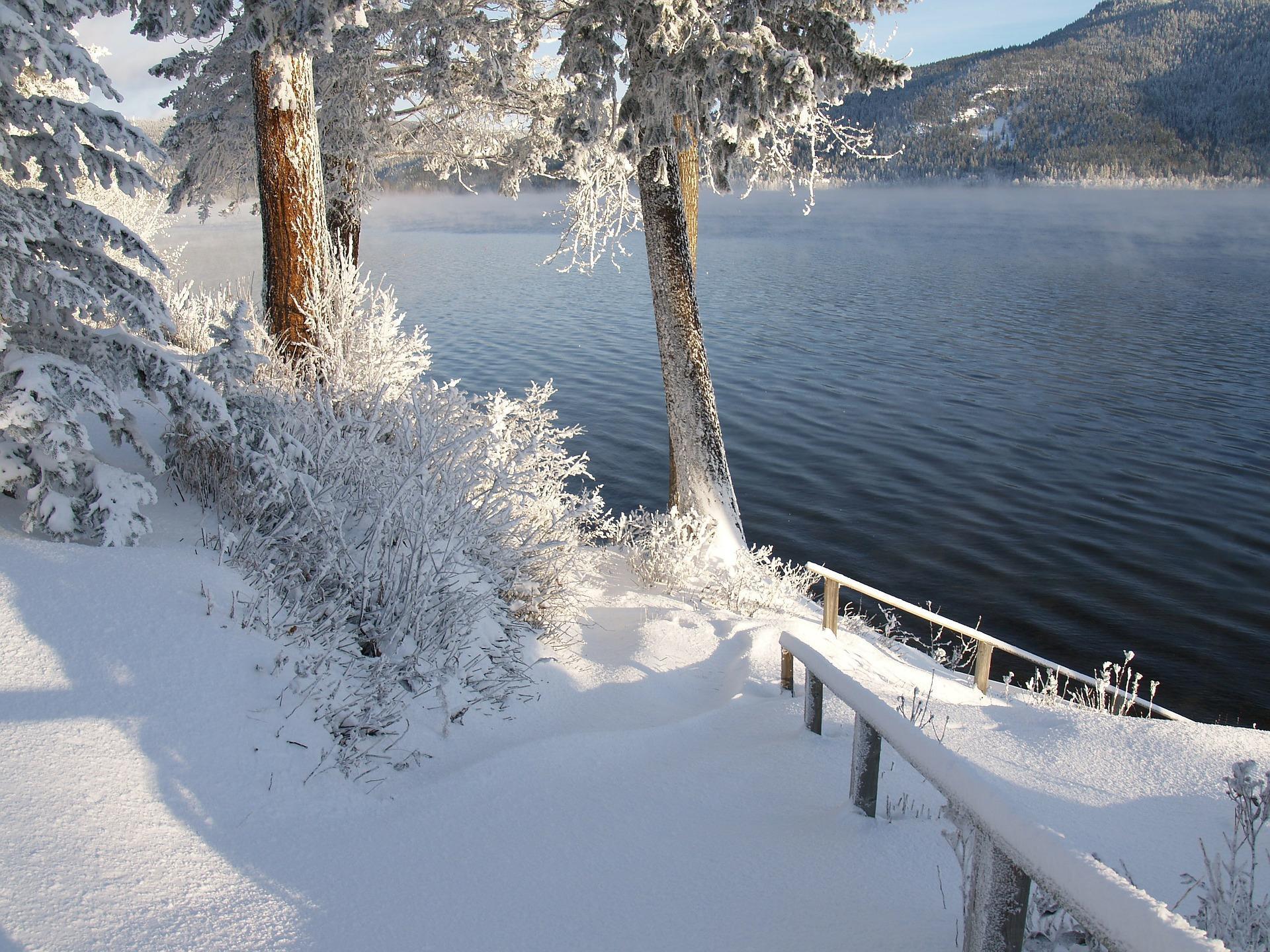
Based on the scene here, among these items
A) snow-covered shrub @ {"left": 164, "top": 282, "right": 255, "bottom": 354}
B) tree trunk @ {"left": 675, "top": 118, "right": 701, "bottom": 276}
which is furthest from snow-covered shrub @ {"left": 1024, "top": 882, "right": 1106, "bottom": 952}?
snow-covered shrub @ {"left": 164, "top": 282, "right": 255, "bottom": 354}

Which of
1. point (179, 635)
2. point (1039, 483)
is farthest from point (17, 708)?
point (1039, 483)

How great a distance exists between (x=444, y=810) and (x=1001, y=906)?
2.25 meters

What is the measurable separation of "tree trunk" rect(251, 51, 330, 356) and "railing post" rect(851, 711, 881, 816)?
595 centimetres

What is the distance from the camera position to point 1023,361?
2827 cm

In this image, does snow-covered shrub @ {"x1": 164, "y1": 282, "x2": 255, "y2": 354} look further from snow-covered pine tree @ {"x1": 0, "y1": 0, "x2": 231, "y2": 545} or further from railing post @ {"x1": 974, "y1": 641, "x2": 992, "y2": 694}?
railing post @ {"x1": 974, "y1": 641, "x2": 992, "y2": 694}

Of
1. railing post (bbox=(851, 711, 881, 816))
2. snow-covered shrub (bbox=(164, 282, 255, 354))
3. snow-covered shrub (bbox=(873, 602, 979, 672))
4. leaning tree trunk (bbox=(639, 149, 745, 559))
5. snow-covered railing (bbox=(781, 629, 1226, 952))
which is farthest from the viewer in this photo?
snow-covered shrub (bbox=(873, 602, 979, 672))

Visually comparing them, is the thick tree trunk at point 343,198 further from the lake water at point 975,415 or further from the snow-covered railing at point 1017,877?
the snow-covered railing at point 1017,877

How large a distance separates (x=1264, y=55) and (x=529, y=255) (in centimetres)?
17482

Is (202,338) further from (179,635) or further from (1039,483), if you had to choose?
(1039,483)

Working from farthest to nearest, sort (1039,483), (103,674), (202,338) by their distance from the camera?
(1039,483)
(202,338)
(103,674)

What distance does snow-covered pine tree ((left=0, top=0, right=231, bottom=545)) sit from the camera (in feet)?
13.8

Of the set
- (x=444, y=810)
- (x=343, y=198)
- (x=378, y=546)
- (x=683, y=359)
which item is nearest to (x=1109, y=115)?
(x=683, y=359)

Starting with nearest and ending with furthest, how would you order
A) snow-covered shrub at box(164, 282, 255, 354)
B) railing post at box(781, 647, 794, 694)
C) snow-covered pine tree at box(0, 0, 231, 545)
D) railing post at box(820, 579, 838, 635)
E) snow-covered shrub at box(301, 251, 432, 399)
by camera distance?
snow-covered pine tree at box(0, 0, 231, 545)
railing post at box(781, 647, 794, 694)
snow-covered shrub at box(301, 251, 432, 399)
railing post at box(820, 579, 838, 635)
snow-covered shrub at box(164, 282, 255, 354)

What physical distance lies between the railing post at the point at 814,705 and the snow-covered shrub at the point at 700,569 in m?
4.06
